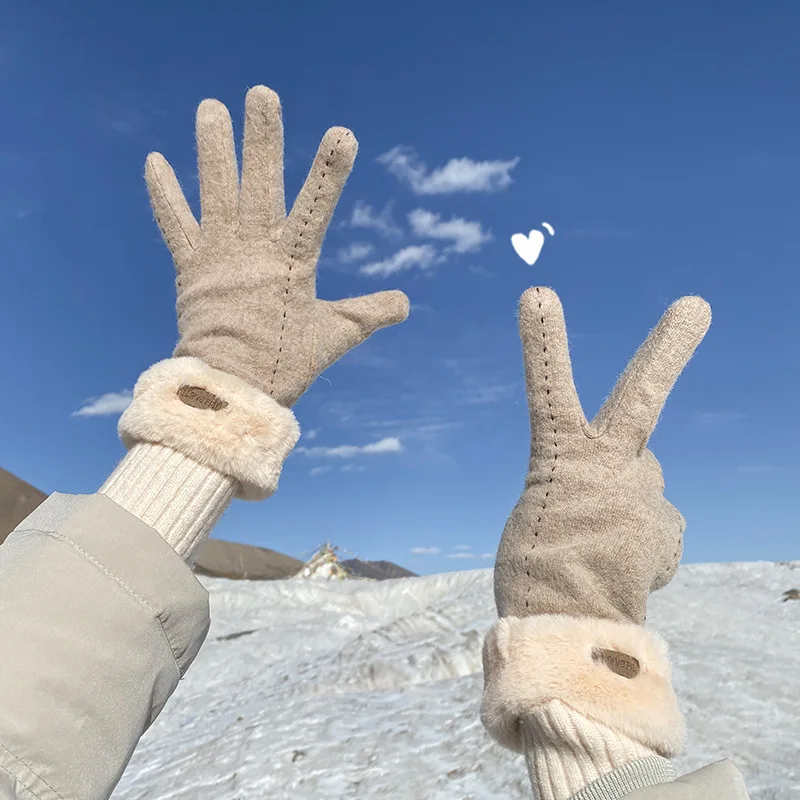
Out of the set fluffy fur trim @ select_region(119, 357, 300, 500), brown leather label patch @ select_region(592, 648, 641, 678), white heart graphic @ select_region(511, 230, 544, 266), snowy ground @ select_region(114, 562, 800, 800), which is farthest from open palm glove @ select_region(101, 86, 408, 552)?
white heart graphic @ select_region(511, 230, 544, 266)

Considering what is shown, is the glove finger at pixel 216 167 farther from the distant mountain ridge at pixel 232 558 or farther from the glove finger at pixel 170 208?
the distant mountain ridge at pixel 232 558

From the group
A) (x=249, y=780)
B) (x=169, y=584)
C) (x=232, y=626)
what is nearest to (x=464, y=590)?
(x=232, y=626)

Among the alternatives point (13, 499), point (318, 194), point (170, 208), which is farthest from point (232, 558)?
point (318, 194)

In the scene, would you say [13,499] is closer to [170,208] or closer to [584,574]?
[170,208]

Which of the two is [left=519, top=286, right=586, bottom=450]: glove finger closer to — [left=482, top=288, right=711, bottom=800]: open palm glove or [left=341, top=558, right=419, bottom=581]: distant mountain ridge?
[left=482, top=288, right=711, bottom=800]: open palm glove

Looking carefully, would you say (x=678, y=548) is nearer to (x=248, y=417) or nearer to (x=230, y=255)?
(x=248, y=417)
